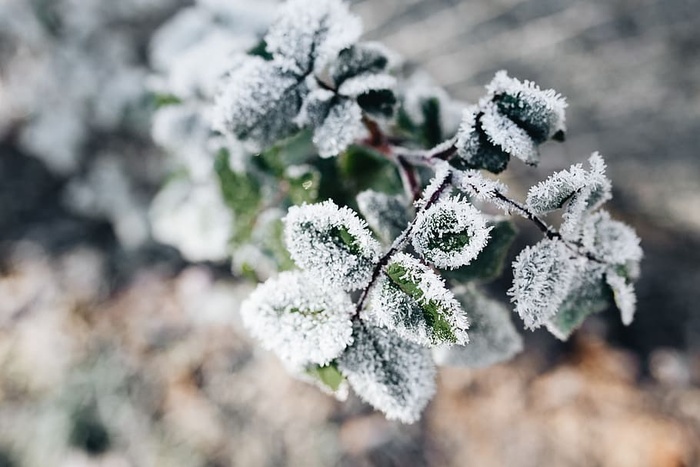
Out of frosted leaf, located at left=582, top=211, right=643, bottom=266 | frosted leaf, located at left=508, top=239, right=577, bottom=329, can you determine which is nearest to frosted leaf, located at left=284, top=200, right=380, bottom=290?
frosted leaf, located at left=508, top=239, right=577, bottom=329

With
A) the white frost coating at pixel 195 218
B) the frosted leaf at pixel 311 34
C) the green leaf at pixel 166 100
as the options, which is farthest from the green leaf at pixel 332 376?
the green leaf at pixel 166 100

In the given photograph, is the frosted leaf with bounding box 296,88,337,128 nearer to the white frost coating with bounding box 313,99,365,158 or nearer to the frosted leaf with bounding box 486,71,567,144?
the white frost coating with bounding box 313,99,365,158

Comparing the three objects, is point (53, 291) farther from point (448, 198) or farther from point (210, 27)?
point (448, 198)

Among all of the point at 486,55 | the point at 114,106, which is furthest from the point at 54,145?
the point at 486,55

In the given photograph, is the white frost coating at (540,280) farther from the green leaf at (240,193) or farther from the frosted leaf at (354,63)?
the green leaf at (240,193)

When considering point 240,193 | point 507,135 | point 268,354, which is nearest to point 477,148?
point 507,135

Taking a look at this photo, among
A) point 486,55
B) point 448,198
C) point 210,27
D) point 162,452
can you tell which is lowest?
point 162,452
